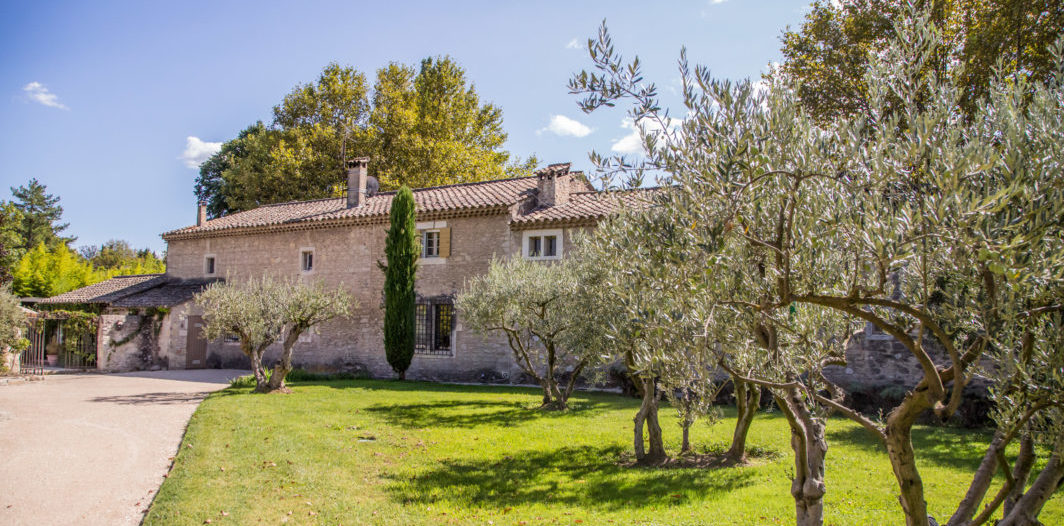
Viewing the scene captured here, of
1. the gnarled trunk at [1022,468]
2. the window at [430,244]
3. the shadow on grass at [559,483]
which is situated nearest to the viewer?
the gnarled trunk at [1022,468]

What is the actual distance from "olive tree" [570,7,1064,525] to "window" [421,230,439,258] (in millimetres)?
17094

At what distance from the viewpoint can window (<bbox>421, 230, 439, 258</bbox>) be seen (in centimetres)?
2079

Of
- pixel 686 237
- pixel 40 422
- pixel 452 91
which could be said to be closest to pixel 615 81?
pixel 686 237

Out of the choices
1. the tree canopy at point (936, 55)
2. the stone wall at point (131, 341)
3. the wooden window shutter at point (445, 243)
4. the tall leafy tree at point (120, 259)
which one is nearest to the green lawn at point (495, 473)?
the tree canopy at point (936, 55)

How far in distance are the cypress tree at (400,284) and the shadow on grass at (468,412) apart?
5.49 meters

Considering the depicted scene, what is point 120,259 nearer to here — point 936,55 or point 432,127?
point 432,127

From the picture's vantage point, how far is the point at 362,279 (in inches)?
848

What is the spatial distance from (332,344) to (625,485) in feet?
54.2

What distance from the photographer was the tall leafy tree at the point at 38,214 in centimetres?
4303

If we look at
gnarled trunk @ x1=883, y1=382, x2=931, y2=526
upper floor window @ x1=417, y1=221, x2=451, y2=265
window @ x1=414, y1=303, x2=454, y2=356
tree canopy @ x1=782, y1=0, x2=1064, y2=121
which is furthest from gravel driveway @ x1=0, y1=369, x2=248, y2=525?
tree canopy @ x1=782, y1=0, x2=1064, y2=121

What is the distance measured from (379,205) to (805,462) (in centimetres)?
2046

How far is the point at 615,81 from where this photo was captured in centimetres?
375

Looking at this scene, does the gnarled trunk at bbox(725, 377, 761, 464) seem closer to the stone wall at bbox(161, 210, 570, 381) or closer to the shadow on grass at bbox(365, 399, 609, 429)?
the shadow on grass at bbox(365, 399, 609, 429)

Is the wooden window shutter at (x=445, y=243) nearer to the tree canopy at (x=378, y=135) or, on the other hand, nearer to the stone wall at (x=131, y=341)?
the tree canopy at (x=378, y=135)
